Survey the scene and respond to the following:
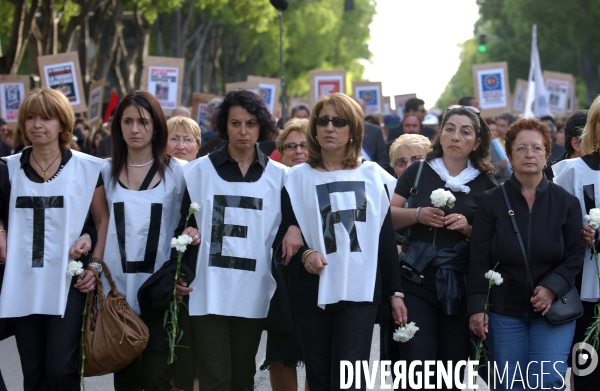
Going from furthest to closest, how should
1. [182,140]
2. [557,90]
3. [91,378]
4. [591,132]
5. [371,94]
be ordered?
[371,94], [557,90], [91,378], [182,140], [591,132]

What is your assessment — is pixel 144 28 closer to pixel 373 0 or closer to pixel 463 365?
pixel 463 365

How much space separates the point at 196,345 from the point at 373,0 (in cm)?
5452

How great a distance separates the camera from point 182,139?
24.7ft

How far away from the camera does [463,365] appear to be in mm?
5645

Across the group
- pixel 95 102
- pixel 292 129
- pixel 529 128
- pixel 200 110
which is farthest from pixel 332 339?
pixel 95 102

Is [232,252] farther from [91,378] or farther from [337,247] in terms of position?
[91,378]

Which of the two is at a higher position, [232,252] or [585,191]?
[585,191]

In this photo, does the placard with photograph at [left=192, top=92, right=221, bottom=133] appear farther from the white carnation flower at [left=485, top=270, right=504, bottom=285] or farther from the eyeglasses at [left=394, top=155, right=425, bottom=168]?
the white carnation flower at [left=485, top=270, right=504, bottom=285]

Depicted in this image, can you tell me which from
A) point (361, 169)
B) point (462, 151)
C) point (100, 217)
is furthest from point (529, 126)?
point (100, 217)

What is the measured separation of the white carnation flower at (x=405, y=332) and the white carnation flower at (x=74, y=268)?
5.61 ft

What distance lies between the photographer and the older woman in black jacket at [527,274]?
5.41 metres

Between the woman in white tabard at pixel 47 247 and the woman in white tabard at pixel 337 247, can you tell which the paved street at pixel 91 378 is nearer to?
the woman in white tabard at pixel 337 247

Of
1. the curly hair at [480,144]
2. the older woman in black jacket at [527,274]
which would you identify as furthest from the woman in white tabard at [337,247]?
the curly hair at [480,144]

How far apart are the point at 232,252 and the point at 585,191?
2.02m
